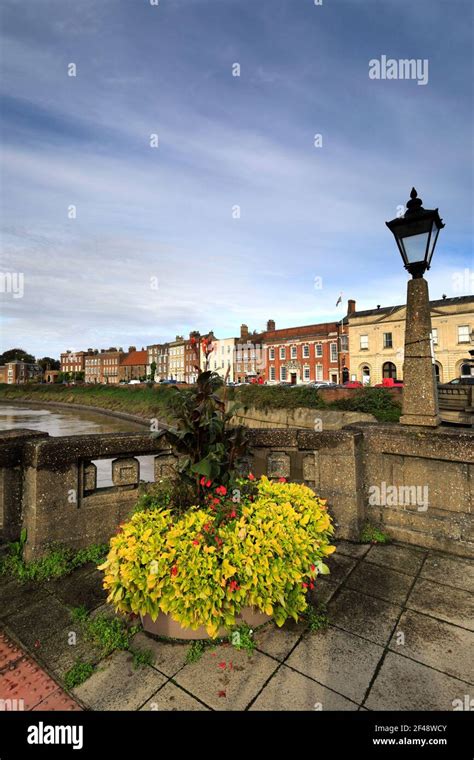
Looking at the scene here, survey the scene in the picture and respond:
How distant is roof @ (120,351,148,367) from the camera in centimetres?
9644

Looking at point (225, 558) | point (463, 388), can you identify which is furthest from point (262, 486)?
point (463, 388)

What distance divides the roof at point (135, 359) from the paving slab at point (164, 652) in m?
95.8

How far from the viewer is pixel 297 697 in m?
2.16

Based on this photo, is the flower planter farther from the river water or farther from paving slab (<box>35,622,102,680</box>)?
the river water

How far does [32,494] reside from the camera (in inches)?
148

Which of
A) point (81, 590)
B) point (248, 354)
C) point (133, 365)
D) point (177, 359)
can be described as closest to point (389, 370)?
point (248, 354)

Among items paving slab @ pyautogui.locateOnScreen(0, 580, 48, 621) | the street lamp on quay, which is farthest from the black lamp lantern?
paving slab @ pyautogui.locateOnScreen(0, 580, 48, 621)

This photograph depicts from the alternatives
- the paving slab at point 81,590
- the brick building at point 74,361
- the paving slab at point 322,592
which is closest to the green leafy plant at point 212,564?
the paving slab at point 322,592

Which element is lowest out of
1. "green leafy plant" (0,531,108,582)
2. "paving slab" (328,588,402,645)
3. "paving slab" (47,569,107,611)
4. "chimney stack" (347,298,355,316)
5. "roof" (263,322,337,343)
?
"paving slab" (328,588,402,645)

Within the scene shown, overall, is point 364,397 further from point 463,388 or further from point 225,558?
point 225,558

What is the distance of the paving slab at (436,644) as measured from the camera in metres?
2.43

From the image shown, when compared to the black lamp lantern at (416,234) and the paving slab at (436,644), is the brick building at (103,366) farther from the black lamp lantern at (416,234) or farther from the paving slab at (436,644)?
the paving slab at (436,644)

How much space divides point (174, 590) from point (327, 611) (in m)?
1.43

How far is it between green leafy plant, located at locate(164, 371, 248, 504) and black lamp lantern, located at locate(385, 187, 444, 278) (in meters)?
3.29
